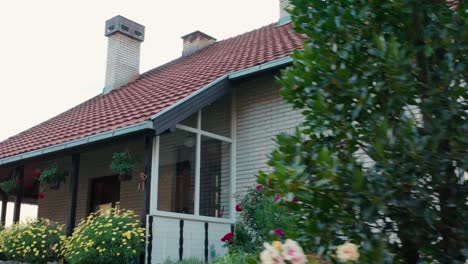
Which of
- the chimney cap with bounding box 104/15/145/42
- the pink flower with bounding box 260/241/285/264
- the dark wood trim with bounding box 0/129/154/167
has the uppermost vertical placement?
the chimney cap with bounding box 104/15/145/42

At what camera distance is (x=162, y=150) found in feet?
26.1

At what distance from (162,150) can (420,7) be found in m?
5.80

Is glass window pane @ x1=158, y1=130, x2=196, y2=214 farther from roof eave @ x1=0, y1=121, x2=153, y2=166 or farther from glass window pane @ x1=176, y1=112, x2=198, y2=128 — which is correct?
roof eave @ x1=0, y1=121, x2=153, y2=166

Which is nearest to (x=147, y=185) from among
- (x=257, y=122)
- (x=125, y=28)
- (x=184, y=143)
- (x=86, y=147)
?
(x=184, y=143)

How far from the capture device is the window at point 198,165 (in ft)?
26.3

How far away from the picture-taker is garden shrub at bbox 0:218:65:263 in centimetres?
806

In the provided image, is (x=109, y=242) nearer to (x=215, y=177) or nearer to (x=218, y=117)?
(x=215, y=177)

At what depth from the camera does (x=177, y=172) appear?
842 cm

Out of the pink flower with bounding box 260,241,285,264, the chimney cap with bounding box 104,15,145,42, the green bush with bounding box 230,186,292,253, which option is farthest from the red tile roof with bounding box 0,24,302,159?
the pink flower with bounding box 260,241,285,264

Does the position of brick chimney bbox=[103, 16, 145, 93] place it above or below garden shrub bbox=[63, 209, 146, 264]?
above

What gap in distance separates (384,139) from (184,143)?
629 cm

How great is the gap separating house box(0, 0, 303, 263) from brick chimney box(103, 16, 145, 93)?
1.81 meters

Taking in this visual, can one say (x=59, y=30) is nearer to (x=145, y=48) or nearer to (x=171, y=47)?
(x=145, y=48)

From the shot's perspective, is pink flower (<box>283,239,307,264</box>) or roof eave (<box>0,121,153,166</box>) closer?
pink flower (<box>283,239,307,264</box>)
